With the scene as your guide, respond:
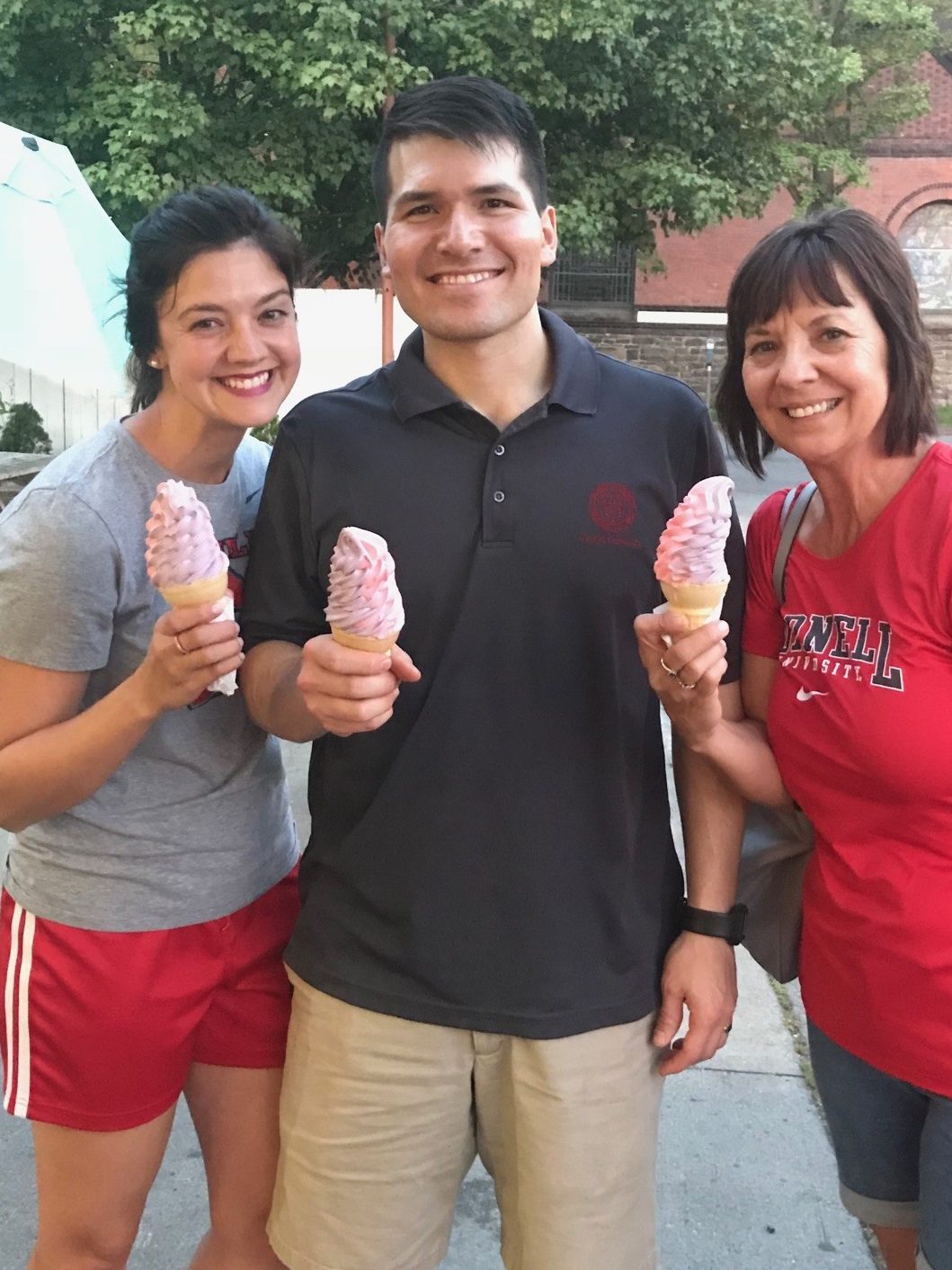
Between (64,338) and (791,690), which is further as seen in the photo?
(64,338)

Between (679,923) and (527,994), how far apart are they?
36 centimetres

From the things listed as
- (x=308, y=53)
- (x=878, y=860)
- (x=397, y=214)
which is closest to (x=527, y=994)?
(x=878, y=860)

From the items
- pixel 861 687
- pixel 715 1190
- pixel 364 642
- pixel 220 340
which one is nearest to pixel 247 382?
pixel 220 340

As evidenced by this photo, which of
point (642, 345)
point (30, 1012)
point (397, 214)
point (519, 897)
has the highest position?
point (397, 214)

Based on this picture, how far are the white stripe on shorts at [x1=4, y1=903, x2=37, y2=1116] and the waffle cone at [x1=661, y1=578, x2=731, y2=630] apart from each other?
1.31 m

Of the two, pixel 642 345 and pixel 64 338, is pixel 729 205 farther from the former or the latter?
pixel 64 338

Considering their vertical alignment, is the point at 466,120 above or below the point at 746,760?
above

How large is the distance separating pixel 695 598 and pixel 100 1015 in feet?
4.30

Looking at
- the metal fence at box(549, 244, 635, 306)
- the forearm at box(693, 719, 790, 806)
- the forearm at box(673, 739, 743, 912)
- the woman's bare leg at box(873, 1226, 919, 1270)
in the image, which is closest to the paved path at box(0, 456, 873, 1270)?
the woman's bare leg at box(873, 1226, 919, 1270)

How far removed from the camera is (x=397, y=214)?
2.05 m

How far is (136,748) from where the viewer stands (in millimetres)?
2025

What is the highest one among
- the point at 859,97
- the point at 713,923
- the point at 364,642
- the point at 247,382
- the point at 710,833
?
the point at 859,97

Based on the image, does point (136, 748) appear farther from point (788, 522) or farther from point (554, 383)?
point (788, 522)

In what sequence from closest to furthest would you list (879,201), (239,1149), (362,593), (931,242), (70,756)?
1. (362,593)
2. (70,756)
3. (239,1149)
4. (879,201)
5. (931,242)
